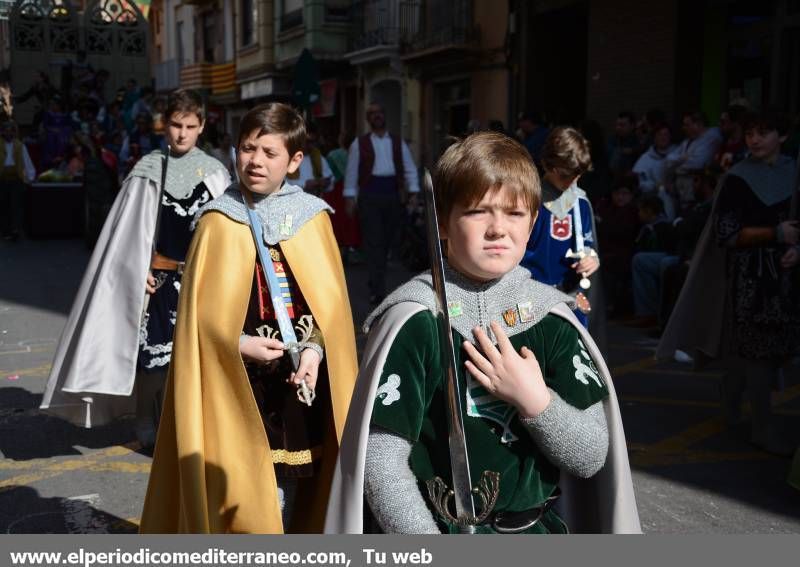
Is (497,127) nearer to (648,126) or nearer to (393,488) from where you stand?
(393,488)

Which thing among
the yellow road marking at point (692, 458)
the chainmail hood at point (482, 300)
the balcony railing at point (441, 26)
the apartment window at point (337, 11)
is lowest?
the yellow road marking at point (692, 458)

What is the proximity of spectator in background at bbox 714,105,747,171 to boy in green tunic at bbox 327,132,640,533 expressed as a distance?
7078 mm

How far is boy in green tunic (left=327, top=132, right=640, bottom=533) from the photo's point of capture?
80.7 inches

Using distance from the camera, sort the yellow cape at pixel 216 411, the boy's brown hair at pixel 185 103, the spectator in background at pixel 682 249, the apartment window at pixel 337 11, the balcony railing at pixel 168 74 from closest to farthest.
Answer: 1. the yellow cape at pixel 216 411
2. the boy's brown hair at pixel 185 103
3. the spectator in background at pixel 682 249
4. the apartment window at pixel 337 11
5. the balcony railing at pixel 168 74

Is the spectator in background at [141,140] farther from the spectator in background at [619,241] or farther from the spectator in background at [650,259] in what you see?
the spectator in background at [650,259]

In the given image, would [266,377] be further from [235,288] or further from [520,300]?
[520,300]

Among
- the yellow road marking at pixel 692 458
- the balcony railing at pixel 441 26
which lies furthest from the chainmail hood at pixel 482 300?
the balcony railing at pixel 441 26

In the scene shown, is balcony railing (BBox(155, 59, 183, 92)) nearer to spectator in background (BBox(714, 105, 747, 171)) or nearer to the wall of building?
the wall of building

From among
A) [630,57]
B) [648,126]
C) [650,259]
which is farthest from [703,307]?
[630,57]

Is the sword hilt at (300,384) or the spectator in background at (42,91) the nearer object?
the sword hilt at (300,384)

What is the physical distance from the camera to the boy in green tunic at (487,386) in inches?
80.7

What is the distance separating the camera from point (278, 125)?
11.2 ft

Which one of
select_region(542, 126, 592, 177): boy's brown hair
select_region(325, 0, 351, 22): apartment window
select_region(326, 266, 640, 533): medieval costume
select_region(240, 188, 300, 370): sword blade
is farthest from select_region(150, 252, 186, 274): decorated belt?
select_region(325, 0, 351, 22): apartment window

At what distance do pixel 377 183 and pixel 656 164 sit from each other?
10.3 ft
